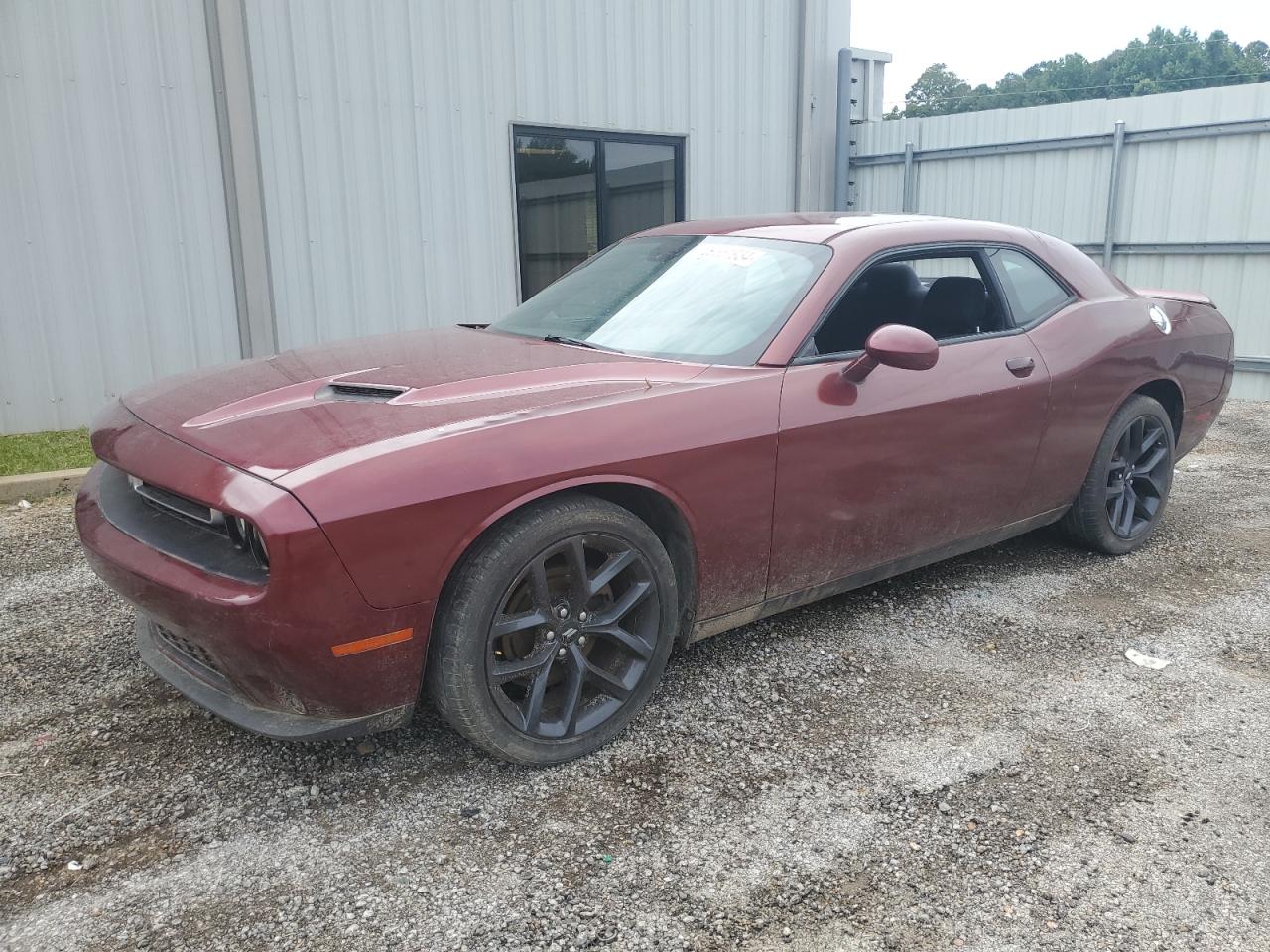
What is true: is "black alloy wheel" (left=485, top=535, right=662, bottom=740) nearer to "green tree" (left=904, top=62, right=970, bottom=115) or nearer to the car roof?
the car roof

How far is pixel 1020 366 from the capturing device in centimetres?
380

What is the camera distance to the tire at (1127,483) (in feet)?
14.2

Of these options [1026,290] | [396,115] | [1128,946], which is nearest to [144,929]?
[1128,946]

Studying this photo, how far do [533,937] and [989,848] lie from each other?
3.66 ft

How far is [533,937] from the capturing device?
2082mm

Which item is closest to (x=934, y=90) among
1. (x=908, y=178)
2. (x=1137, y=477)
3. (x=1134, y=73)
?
(x=1134, y=73)

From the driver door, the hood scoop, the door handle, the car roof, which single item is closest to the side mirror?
the driver door

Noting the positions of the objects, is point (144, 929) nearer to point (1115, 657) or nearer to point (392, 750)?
point (392, 750)

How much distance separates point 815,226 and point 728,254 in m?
0.38

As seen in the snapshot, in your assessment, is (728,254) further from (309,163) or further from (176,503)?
(309,163)

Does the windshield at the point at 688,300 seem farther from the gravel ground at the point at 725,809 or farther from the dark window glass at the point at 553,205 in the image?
the dark window glass at the point at 553,205

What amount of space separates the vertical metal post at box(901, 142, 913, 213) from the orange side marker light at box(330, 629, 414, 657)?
10.3 m

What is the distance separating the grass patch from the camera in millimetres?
5766

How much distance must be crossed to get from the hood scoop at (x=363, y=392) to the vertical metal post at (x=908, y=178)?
9780mm
